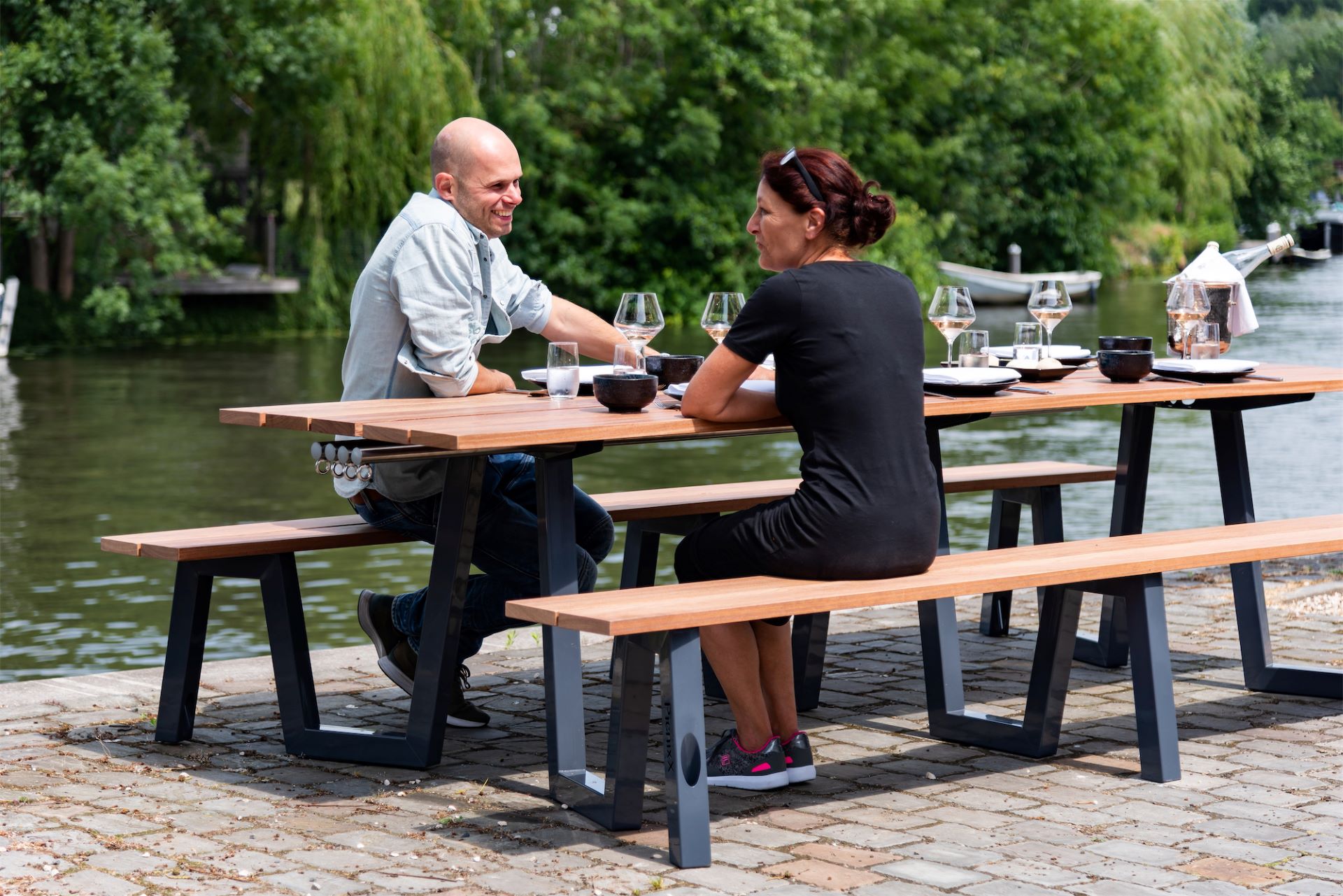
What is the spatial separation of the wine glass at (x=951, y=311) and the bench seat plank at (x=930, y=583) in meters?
0.84

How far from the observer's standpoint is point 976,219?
45781mm

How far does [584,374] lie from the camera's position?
5508 mm

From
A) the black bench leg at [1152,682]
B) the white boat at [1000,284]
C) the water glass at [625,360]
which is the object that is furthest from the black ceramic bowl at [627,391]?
the white boat at [1000,284]

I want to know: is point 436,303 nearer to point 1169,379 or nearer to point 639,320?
point 639,320

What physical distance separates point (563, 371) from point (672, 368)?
325 millimetres

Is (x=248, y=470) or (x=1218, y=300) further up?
(x=1218, y=300)

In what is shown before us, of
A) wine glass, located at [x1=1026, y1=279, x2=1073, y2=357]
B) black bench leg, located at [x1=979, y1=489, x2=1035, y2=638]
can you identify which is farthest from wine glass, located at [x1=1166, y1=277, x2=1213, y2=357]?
black bench leg, located at [x1=979, y1=489, x2=1035, y2=638]

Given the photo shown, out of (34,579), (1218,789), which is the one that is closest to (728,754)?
(1218,789)

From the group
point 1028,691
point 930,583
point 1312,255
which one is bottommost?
point 1028,691

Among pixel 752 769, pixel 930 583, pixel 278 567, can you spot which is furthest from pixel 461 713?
pixel 930 583

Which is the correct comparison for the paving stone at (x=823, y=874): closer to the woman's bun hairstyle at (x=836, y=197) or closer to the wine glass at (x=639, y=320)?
the woman's bun hairstyle at (x=836, y=197)

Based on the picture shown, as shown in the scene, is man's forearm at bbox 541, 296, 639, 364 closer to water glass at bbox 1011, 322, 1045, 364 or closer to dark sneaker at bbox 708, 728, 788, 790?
water glass at bbox 1011, 322, 1045, 364

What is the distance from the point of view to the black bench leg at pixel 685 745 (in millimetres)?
4223

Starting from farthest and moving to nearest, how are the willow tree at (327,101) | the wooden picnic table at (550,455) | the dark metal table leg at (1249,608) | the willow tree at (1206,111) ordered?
the willow tree at (327,101), the willow tree at (1206,111), the dark metal table leg at (1249,608), the wooden picnic table at (550,455)
